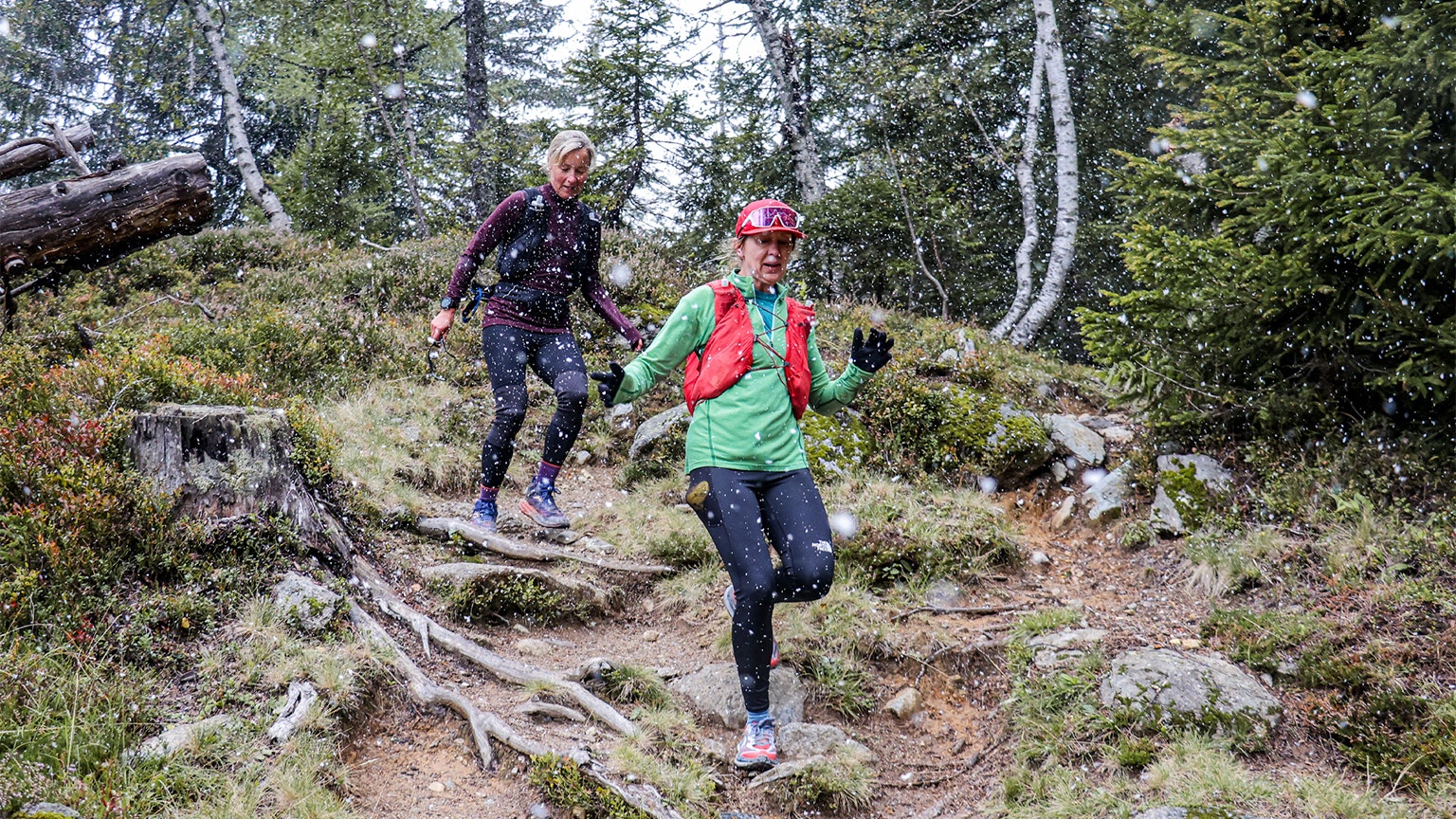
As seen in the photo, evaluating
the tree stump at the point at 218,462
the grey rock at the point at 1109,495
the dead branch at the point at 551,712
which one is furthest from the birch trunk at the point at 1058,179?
the tree stump at the point at 218,462

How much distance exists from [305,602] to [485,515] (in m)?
2.22

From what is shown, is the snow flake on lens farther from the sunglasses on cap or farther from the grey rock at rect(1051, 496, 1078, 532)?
the sunglasses on cap

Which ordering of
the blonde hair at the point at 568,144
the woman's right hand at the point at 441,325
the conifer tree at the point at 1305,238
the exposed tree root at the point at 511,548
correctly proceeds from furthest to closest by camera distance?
the exposed tree root at the point at 511,548, the blonde hair at the point at 568,144, the woman's right hand at the point at 441,325, the conifer tree at the point at 1305,238

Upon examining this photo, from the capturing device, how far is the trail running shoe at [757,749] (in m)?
4.25

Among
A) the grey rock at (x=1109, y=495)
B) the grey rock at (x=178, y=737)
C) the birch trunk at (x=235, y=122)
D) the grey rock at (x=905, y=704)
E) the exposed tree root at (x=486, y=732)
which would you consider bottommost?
the grey rock at (x=905, y=704)

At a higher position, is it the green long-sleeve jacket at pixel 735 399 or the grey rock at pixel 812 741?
the green long-sleeve jacket at pixel 735 399

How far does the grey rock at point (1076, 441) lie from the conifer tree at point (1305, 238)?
919mm

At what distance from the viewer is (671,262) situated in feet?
44.2

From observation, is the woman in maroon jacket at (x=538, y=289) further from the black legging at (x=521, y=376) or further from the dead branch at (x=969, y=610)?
the dead branch at (x=969, y=610)

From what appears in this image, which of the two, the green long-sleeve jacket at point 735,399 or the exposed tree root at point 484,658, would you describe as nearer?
the green long-sleeve jacket at point 735,399

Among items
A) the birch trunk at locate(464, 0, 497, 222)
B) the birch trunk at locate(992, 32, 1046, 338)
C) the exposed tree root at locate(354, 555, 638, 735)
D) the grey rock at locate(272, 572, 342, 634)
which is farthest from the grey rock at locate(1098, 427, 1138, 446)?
the birch trunk at locate(464, 0, 497, 222)

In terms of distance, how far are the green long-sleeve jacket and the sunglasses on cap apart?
1.03 ft

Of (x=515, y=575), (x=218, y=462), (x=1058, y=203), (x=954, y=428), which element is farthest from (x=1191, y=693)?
(x=1058, y=203)

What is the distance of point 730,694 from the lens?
495 cm
